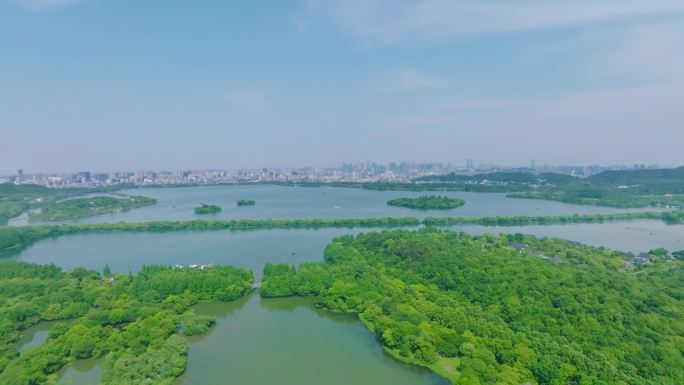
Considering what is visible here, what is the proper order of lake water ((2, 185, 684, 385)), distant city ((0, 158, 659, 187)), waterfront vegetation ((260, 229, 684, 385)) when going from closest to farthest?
waterfront vegetation ((260, 229, 684, 385))
lake water ((2, 185, 684, 385))
distant city ((0, 158, 659, 187))

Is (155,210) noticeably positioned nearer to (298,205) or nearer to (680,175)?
(298,205)

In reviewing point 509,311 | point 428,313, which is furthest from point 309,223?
point 509,311

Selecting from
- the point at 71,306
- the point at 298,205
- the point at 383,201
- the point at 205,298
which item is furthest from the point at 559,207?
the point at 71,306

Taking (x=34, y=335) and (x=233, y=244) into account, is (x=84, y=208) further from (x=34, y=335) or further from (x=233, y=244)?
(x=34, y=335)

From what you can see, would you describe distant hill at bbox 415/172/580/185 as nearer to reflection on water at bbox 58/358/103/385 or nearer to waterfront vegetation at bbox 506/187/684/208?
waterfront vegetation at bbox 506/187/684/208

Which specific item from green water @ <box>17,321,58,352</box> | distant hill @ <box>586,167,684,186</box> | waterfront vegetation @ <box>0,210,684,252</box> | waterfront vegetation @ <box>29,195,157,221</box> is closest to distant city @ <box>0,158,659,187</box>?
distant hill @ <box>586,167,684,186</box>

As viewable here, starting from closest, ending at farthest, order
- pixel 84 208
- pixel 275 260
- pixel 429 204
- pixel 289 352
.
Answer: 1. pixel 289 352
2. pixel 275 260
3. pixel 84 208
4. pixel 429 204
